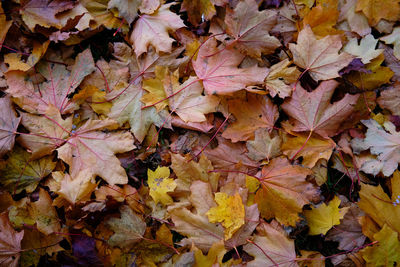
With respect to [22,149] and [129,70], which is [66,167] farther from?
[129,70]

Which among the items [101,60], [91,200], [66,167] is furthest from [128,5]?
[91,200]

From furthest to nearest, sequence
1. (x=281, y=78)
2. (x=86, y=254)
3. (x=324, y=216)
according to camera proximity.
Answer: (x=281, y=78) → (x=324, y=216) → (x=86, y=254)

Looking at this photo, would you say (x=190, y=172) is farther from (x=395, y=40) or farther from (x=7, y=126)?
(x=395, y=40)

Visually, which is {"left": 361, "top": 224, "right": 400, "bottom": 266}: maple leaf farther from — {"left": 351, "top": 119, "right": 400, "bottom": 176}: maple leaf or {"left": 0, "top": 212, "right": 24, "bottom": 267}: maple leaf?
{"left": 0, "top": 212, "right": 24, "bottom": 267}: maple leaf

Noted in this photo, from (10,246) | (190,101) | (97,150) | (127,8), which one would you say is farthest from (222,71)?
(10,246)

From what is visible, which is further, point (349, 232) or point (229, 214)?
point (349, 232)

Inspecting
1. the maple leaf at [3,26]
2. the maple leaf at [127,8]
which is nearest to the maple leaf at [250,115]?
the maple leaf at [127,8]
